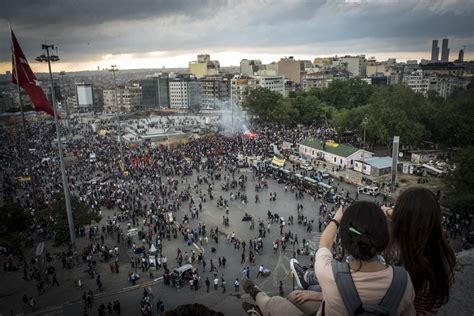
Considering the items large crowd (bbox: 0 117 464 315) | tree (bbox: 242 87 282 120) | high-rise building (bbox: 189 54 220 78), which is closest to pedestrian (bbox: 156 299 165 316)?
large crowd (bbox: 0 117 464 315)

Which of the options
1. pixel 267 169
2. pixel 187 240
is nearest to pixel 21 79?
pixel 187 240

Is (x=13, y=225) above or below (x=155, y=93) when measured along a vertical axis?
below

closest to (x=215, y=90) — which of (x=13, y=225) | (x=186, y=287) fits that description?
(x=13, y=225)

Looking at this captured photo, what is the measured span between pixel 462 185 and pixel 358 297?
24009 millimetres

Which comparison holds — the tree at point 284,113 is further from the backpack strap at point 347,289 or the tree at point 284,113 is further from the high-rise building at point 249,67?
the high-rise building at point 249,67

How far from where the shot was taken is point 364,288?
220cm

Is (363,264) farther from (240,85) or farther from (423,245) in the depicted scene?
(240,85)

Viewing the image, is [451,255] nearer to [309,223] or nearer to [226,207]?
[309,223]

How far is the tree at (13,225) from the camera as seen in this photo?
16.9 metres

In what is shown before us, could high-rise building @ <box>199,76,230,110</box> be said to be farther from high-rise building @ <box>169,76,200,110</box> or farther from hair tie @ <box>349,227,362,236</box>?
hair tie @ <box>349,227,362,236</box>

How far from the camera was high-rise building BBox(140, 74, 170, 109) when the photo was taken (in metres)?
112

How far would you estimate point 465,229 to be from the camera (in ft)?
70.1

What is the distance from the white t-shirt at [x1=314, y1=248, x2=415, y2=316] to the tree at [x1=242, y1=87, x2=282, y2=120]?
61.6 metres

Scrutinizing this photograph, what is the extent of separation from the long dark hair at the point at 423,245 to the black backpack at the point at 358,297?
21.5 inches
